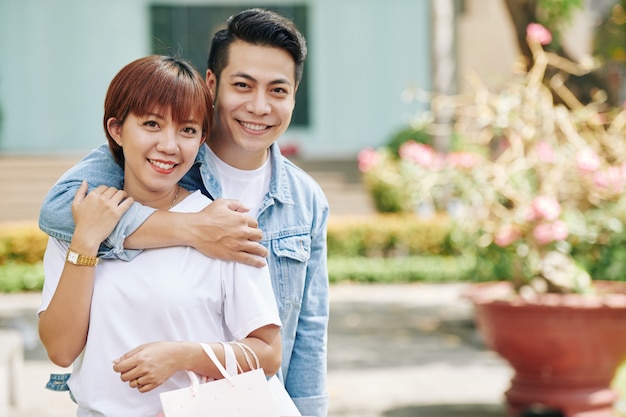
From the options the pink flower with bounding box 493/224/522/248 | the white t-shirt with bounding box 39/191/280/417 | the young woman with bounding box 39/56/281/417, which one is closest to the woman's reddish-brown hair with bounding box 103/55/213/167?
the young woman with bounding box 39/56/281/417

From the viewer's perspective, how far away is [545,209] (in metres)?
6.68

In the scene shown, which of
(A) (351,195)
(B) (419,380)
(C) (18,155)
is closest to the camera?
(B) (419,380)

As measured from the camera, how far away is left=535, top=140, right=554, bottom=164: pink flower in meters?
7.01

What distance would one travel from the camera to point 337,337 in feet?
33.4

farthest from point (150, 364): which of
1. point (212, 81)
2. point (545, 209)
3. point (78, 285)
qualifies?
point (545, 209)

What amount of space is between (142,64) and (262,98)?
1.16ft

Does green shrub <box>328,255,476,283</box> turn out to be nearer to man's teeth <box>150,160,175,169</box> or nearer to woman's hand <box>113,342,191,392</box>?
man's teeth <box>150,160,175,169</box>

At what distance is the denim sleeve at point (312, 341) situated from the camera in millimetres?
2971

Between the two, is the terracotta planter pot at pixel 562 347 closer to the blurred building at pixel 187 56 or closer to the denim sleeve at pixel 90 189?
the denim sleeve at pixel 90 189

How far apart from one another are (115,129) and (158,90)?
0.16 meters

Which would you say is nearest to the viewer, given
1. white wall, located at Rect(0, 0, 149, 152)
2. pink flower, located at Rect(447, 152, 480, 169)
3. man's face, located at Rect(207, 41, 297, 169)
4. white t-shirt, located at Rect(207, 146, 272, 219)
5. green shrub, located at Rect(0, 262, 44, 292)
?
man's face, located at Rect(207, 41, 297, 169)

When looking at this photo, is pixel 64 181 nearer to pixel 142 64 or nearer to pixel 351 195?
pixel 142 64

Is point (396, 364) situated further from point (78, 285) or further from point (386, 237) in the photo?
point (386, 237)

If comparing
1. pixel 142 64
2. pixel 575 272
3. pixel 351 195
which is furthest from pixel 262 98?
pixel 351 195
